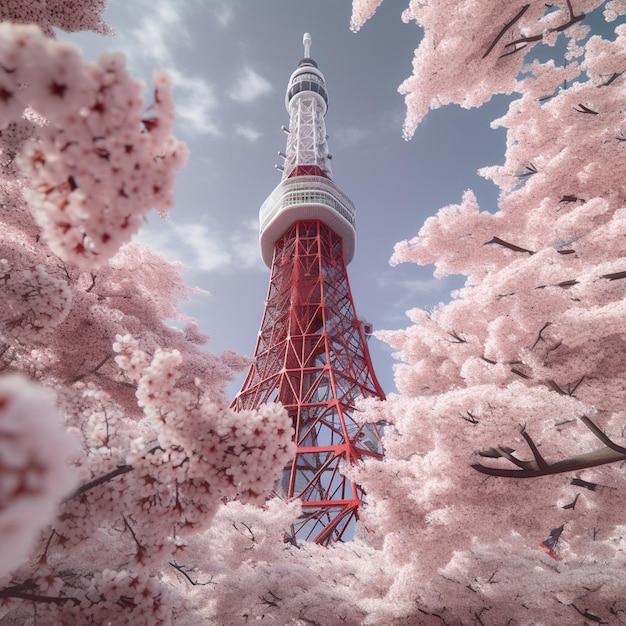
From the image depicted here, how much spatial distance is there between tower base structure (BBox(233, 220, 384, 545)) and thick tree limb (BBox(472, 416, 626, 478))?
30.2 ft

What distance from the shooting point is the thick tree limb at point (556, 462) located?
11.3 feet

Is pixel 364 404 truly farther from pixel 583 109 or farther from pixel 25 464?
pixel 25 464

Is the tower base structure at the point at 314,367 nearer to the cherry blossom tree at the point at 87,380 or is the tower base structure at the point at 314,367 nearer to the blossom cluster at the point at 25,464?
the cherry blossom tree at the point at 87,380

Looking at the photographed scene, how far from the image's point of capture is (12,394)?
75 centimetres

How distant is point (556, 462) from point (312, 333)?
15.6m

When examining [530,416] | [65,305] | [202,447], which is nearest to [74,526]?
[202,447]

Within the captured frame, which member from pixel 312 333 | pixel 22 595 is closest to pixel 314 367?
pixel 312 333

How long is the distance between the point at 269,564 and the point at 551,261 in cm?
705

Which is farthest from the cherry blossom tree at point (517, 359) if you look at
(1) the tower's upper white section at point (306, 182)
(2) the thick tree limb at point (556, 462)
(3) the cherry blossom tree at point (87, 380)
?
(1) the tower's upper white section at point (306, 182)

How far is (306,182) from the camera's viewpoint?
2272 cm

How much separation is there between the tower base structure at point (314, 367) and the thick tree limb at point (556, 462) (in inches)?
362

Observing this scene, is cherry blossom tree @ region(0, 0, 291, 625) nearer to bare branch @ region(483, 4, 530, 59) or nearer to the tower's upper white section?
bare branch @ region(483, 4, 530, 59)

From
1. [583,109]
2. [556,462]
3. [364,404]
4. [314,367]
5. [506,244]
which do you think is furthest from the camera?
[314,367]

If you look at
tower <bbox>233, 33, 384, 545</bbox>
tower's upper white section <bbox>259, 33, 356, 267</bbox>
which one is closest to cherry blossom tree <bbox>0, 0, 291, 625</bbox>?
tower <bbox>233, 33, 384, 545</bbox>
